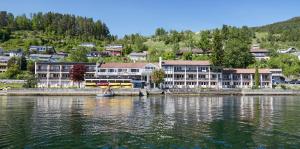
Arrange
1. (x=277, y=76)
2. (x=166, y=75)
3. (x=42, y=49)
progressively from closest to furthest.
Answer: (x=166, y=75), (x=277, y=76), (x=42, y=49)

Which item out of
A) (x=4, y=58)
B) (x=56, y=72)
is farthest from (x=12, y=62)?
(x=56, y=72)

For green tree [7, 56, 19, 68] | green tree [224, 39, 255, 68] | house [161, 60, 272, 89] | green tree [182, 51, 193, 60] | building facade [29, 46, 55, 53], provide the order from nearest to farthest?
1. house [161, 60, 272, 89]
2. green tree [7, 56, 19, 68]
3. green tree [224, 39, 255, 68]
4. green tree [182, 51, 193, 60]
5. building facade [29, 46, 55, 53]

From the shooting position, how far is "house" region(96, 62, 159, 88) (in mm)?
127431

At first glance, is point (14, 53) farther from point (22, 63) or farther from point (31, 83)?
point (31, 83)

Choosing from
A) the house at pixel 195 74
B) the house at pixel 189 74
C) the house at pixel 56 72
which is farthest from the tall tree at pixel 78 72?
the house at pixel 195 74

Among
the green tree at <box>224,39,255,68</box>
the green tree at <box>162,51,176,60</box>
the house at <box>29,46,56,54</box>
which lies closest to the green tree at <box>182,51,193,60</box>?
the green tree at <box>162,51,176,60</box>

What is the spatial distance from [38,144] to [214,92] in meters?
91.1

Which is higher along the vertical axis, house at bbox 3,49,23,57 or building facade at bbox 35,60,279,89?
house at bbox 3,49,23,57

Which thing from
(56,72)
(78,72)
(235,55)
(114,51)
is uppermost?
(114,51)

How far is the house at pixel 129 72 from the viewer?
127 meters

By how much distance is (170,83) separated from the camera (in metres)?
131

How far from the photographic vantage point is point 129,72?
130000 millimetres

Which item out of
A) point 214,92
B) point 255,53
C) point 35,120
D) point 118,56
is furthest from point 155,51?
point 35,120

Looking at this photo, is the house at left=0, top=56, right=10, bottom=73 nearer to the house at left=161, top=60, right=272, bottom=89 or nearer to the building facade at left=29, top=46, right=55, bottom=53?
the building facade at left=29, top=46, right=55, bottom=53
